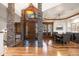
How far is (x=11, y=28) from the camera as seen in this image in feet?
8.91

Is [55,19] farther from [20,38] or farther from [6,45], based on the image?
[6,45]

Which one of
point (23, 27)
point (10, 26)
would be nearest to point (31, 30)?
point (23, 27)

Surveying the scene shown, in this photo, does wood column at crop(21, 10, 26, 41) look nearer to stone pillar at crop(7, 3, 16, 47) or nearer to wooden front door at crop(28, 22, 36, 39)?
wooden front door at crop(28, 22, 36, 39)

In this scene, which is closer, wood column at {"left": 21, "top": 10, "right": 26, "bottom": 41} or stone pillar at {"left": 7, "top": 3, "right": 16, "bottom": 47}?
stone pillar at {"left": 7, "top": 3, "right": 16, "bottom": 47}

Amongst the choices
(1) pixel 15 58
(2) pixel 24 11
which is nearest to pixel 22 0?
(1) pixel 15 58

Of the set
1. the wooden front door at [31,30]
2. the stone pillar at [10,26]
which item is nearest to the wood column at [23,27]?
the wooden front door at [31,30]

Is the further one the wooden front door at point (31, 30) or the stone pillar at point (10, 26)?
the wooden front door at point (31, 30)

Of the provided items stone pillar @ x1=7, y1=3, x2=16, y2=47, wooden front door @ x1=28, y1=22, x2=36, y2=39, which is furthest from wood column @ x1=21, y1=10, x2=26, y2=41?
stone pillar @ x1=7, y1=3, x2=16, y2=47

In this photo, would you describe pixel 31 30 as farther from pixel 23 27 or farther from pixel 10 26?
pixel 10 26

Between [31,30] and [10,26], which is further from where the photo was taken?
[31,30]

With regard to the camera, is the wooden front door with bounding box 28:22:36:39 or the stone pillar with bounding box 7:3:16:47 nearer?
the stone pillar with bounding box 7:3:16:47

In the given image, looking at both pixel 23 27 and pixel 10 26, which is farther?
pixel 23 27

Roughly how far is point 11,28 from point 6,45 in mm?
343

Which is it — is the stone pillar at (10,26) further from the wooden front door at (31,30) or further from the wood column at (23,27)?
the wooden front door at (31,30)
